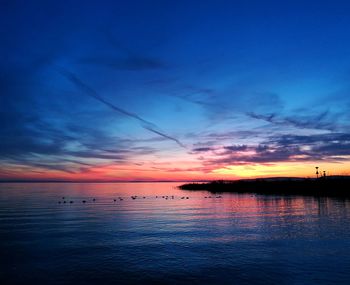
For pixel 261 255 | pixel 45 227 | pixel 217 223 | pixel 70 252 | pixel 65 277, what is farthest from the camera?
pixel 217 223

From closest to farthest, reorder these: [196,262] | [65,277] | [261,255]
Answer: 1. [65,277]
2. [196,262]
3. [261,255]

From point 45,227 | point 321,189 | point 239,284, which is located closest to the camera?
point 239,284

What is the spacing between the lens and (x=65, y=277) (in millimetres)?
20266

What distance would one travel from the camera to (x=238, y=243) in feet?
97.0

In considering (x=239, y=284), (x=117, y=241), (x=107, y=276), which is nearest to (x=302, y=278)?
(x=239, y=284)

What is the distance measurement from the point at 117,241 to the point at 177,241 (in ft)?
19.1

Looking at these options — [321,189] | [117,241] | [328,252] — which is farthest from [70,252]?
[321,189]

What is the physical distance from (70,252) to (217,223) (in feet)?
72.8

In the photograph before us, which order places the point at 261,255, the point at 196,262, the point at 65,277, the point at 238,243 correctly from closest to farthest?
the point at 65,277 → the point at 196,262 → the point at 261,255 → the point at 238,243

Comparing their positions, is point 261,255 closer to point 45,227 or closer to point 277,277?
point 277,277

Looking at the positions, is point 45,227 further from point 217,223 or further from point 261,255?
point 261,255

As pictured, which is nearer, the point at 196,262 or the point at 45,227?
the point at 196,262

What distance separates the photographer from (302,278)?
19.6m

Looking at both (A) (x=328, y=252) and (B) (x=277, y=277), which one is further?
(A) (x=328, y=252)
